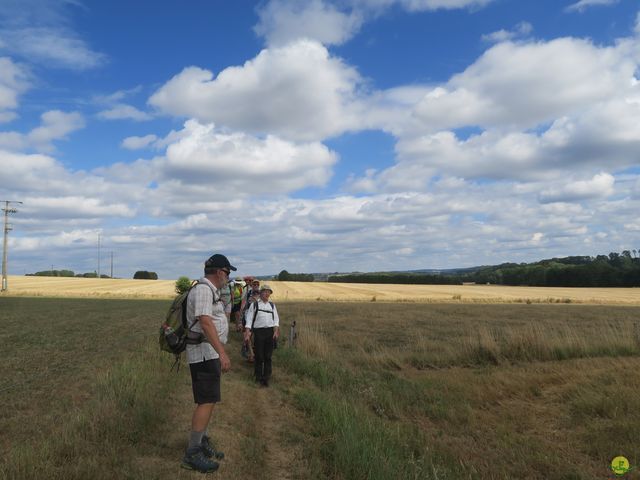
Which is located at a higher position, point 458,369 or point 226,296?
point 226,296

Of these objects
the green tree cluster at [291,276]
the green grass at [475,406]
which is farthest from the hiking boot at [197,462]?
the green tree cluster at [291,276]

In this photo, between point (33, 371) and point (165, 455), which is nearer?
point (165, 455)

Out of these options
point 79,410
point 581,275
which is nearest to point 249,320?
point 79,410

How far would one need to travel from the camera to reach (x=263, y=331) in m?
9.73

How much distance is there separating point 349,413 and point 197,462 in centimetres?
264

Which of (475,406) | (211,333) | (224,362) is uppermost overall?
(211,333)

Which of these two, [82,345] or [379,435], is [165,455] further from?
[82,345]

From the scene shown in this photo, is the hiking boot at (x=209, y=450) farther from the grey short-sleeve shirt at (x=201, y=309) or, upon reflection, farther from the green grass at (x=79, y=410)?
the grey short-sleeve shirt at (x=201, y=309)

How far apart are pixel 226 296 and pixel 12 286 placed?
65420 millimetres

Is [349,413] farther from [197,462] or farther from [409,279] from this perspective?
[409,279]

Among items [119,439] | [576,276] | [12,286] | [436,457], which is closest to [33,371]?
[119,439]

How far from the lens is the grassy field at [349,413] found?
5.08 meters

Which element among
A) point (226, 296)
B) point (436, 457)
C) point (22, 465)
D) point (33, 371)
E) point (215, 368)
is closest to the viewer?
point (22, 465)

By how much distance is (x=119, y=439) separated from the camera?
5309mm
